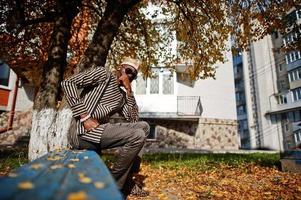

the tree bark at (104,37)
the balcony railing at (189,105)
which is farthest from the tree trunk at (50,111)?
the balcony railing at (189,105)

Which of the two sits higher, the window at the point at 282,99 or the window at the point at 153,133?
the window at the point at 282,99

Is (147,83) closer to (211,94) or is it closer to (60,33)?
(211,94)

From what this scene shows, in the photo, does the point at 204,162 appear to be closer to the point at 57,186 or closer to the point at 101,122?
the point at 101,122

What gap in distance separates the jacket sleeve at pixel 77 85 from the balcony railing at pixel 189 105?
17.9 m

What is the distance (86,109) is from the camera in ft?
9.95

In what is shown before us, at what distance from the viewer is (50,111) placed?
4770mm

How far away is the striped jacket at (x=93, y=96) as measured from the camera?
2957 mm

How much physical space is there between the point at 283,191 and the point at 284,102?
3793cm

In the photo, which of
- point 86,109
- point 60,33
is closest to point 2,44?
point 60,33

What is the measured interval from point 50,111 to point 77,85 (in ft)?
6.69

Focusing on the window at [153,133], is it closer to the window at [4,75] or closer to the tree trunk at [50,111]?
the window at [4,75]

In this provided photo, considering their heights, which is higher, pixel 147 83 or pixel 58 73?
pixel 147 83

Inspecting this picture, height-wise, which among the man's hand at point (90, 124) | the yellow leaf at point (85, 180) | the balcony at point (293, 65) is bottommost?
the yellow leaf at point (85, 180)

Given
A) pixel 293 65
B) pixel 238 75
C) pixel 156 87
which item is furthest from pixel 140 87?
pixel 238 75
